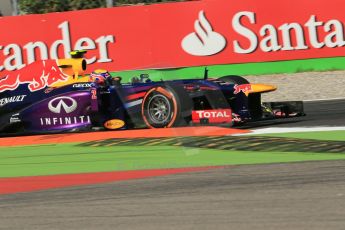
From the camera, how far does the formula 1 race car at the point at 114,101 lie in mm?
8492

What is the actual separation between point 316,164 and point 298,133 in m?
2.26

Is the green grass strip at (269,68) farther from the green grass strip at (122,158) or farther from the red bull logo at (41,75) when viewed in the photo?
the green grass strip at (122,158)

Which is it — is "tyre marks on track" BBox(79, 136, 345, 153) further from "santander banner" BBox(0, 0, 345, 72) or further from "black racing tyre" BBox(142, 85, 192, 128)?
"santander banner" BBox(0, 0, 345, 72)

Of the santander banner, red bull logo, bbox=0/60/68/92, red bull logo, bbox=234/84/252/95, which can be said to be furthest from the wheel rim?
the santander banner

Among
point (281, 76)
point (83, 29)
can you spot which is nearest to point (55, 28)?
point (83, 29)

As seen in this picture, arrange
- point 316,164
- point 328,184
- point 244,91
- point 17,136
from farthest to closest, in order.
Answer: point 17,136
point 244,91
point 316,164
point 328,184

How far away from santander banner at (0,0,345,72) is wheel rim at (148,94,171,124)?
5.14m

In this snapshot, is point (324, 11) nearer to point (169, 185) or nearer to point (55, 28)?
point (55, 28)

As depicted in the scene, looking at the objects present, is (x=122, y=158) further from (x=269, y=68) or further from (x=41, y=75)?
(x=269, y=68)

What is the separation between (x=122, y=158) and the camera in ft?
23.6

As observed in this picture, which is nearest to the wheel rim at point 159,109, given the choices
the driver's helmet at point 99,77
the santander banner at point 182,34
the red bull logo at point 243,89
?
the driver's helmet at point 99,77

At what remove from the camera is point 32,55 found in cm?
1436

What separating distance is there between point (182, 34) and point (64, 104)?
5822 millimetres

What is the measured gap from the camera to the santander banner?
13875mm
